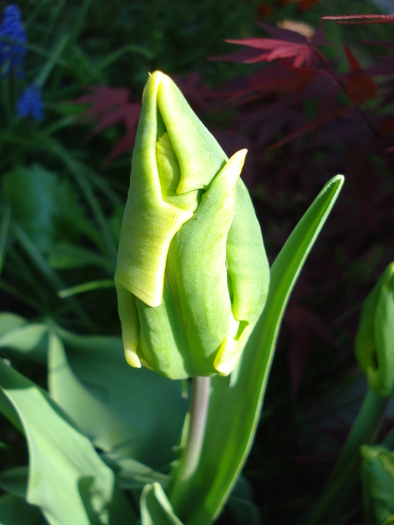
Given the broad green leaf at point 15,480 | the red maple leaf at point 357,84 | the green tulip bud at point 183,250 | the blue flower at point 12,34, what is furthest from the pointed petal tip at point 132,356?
the blue flower at point 12,34

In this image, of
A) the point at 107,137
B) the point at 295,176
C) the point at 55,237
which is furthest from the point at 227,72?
the point at 55,237

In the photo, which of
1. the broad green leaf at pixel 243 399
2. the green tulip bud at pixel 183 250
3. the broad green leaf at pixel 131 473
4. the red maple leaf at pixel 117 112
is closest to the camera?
the green tulip bud at pixel 183 250

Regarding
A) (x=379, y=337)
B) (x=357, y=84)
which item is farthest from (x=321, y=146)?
(x=379, y=337)

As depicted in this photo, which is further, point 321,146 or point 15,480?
point 321,146

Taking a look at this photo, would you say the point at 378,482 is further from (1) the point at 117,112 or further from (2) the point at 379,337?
(1) the point at 117,112

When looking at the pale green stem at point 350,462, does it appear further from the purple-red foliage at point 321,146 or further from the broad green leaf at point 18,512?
the broad green leaf at point 18,512

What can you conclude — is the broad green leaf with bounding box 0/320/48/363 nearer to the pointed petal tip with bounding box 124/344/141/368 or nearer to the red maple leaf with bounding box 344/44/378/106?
the pointed petal tip with bounding box 124/344/141/368

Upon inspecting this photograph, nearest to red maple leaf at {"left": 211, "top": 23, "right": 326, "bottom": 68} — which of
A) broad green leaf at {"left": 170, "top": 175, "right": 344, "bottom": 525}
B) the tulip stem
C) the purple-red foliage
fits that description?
the purple-red foliage

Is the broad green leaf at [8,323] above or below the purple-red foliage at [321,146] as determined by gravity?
below
